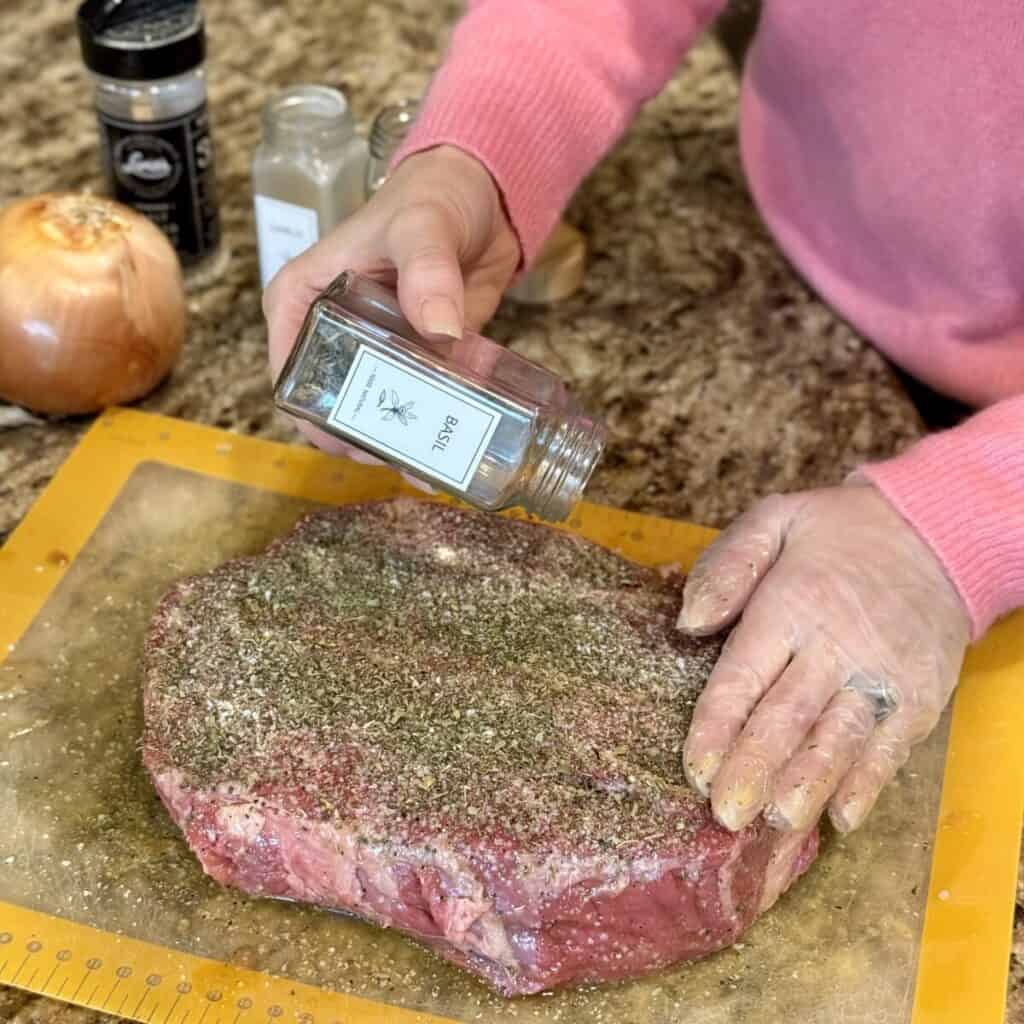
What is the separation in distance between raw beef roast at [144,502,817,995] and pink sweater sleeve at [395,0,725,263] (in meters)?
0.46

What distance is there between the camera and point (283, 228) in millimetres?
1639

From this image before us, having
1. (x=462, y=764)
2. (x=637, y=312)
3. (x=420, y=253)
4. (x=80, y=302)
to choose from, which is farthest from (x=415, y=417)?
(x=637, y=312)

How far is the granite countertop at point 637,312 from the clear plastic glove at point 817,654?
0.93ft

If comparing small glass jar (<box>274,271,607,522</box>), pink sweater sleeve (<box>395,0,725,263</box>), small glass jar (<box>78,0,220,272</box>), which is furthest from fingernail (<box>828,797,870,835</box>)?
small glass jar (<box>78,0,220,272</box>)

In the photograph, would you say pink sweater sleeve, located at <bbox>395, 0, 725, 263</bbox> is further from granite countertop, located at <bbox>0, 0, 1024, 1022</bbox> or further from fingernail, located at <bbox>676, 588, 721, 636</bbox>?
fingernail, located at <bbox>676, 588, 721, 636</bbox>

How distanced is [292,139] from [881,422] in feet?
2.59

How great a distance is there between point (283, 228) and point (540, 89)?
0.35 metres

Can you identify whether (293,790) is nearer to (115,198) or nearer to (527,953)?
(527,953)

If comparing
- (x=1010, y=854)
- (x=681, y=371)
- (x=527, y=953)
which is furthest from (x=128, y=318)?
(x=1010, y=854)

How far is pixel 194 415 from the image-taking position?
165cm

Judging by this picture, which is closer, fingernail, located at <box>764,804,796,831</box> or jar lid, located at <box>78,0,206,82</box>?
fingernail, located at <box>764,804,796,831</box>

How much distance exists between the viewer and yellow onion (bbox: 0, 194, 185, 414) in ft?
4.85

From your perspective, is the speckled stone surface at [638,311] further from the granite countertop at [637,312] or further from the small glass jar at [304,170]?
the small glass jar at [304,170]

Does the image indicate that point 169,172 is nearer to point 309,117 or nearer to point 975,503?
point 309,117
